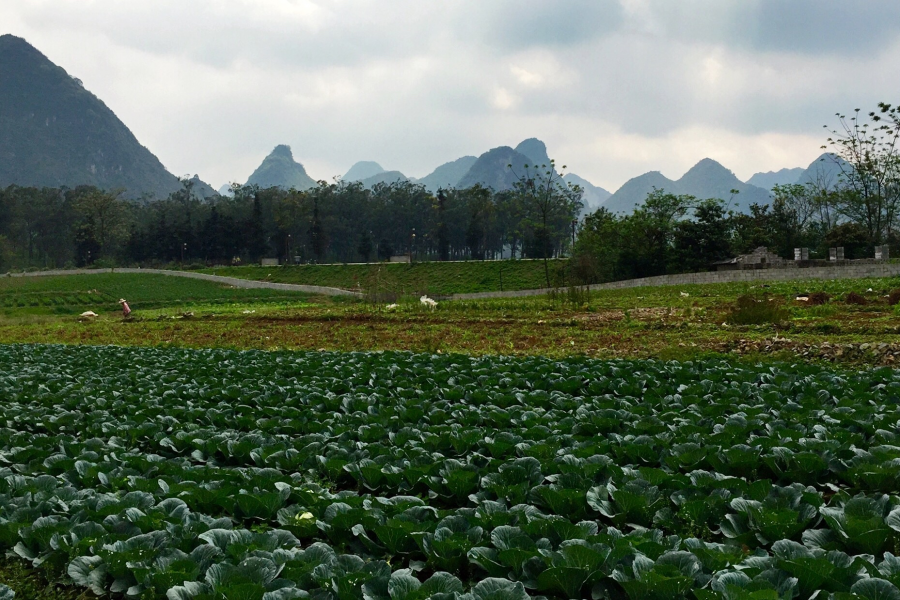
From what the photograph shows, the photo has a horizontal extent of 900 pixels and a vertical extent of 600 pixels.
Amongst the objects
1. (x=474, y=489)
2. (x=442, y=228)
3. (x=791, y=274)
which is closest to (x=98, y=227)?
(x=442, y=228)

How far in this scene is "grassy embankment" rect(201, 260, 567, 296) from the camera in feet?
205

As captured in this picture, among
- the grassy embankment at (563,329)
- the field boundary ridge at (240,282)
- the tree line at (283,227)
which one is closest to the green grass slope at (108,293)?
the field boundary ridge at (240,282)

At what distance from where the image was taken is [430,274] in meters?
70.4

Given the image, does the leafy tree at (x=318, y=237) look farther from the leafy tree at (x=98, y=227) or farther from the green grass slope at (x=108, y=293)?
the leafy tree at (x=98, y=227)

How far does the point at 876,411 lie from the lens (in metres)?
7.27

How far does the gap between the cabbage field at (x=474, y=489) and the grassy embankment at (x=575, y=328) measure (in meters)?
5.74

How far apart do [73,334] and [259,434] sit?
23.4m

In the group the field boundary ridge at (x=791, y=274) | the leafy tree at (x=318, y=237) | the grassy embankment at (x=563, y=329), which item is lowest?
the grassy embankment at (x=563, y=329)

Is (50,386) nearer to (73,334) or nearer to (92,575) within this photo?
(92,575)

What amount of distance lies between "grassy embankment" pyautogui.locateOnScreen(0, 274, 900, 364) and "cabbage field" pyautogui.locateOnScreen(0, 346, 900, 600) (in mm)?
5744

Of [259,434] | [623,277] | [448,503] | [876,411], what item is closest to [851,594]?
[448,503]

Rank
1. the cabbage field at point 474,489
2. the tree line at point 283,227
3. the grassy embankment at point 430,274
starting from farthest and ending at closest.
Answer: the tree line at point 283,227 < the grassy embankment at point 430,274 < the cabbage field at point 474,489

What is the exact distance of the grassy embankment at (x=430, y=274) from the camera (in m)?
62.4

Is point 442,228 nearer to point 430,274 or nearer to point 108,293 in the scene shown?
point 430,274
